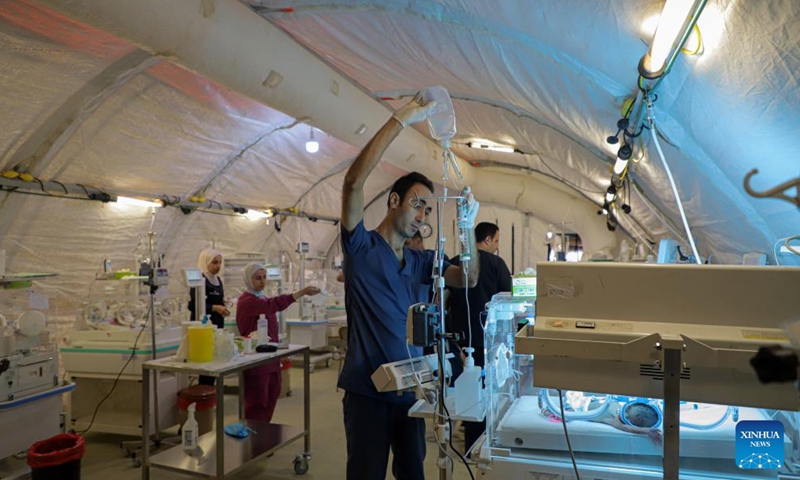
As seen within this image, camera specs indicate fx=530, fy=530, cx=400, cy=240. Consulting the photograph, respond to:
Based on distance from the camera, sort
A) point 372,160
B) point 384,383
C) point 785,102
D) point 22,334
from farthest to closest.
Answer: point 22,334
point 372,160
point 384,383
point 785,102

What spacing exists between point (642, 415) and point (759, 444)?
28 cm

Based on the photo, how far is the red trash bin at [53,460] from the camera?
2.68 m

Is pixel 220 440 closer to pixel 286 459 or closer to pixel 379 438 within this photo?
pixel 286 459

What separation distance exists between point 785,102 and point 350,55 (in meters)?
2.74

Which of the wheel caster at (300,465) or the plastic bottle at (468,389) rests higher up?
the plastic bottle at (468,389)

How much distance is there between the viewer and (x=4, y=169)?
3.81 meters

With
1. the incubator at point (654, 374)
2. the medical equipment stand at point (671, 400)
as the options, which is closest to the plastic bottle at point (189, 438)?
the incubator at point (654, 374)

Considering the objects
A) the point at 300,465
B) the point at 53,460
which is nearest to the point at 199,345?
the point at 53,460

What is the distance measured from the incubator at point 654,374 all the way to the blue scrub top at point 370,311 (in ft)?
1.60

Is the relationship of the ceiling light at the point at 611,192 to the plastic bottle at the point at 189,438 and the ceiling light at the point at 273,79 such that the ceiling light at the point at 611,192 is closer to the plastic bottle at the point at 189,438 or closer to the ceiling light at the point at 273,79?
the ceiling light at the point at 273,79

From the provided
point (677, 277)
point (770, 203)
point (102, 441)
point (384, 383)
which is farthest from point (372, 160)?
point (102, 441)

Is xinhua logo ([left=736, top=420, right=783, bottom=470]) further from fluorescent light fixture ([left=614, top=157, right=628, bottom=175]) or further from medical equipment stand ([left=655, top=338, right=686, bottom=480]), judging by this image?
fluorescent light fixture ([left=614, top=157, right=628, bottom=175])

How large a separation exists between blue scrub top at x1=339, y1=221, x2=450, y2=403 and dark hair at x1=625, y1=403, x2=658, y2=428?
0.73 meters

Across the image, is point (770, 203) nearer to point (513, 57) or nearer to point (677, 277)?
point (677, 277)
